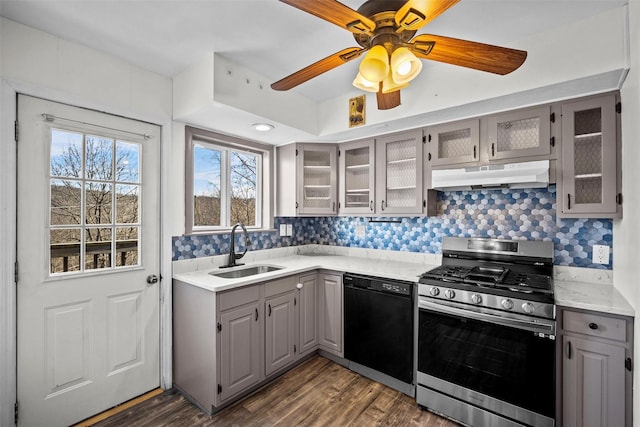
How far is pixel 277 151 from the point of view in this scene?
336cm

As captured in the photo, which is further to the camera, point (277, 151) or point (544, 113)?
point (277, 151)

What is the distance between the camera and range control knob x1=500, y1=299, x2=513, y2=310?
184 cm

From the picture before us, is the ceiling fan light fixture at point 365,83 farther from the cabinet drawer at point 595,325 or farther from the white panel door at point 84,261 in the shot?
the white panel door at point 84,261

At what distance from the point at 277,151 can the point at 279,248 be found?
42.6 inches

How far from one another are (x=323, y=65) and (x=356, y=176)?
176 cm

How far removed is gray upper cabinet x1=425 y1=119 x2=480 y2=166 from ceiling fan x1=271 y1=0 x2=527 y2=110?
0.99 m

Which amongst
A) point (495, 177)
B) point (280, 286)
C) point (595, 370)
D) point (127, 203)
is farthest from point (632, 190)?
point (127, 203)

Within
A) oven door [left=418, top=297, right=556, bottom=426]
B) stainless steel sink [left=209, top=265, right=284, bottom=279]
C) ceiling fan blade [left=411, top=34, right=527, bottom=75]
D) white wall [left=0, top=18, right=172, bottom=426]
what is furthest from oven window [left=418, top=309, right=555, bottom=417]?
white wall [left=0, top=18, right=172, bottom=426]


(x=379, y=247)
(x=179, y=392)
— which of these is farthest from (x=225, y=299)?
(x=379, y=247)

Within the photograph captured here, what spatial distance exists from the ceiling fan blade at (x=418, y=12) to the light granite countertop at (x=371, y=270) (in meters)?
1.68

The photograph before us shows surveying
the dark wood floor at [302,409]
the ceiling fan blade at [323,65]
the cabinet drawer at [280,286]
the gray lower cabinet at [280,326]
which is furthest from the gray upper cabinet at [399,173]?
the dark wood floor at [302,409]

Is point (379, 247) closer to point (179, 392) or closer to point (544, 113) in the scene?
point (544, 113)

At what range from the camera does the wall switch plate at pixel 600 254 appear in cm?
204

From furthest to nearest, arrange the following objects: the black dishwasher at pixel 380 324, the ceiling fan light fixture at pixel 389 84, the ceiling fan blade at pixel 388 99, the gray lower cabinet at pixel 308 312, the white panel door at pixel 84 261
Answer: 1. the gray lower cabinet at pixel 308 312
2. the black dishwasher at pixel 380 324
3. the white panel door at pixel 84 261
4. the ceiling fan blade at pixel 388 99
5. the ceiling fan light fixture at pixel 389 84
